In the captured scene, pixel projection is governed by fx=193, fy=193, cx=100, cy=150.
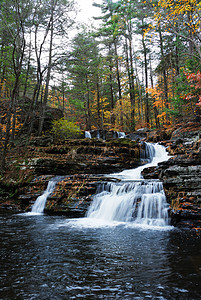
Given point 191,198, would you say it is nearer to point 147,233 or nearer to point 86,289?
point 147,233

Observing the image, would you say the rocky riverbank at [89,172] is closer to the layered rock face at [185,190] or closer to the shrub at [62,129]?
the layered rock face at [185,190]

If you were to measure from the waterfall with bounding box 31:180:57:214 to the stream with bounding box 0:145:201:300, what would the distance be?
1051 millimetres

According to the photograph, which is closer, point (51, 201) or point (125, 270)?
point (125, 270)

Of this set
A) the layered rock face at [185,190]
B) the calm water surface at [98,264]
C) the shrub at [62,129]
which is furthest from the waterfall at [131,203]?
the shrub at [62,129]

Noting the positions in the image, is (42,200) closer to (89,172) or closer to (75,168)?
(75,168)

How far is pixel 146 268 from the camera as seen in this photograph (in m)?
2.99

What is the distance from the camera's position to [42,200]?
311 inches

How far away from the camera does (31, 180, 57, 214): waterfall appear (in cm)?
768

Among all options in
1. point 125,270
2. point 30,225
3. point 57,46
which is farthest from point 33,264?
point 57,46

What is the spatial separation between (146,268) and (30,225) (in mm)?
3806

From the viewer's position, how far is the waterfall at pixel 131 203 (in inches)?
231

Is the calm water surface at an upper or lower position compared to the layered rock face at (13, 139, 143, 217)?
lower

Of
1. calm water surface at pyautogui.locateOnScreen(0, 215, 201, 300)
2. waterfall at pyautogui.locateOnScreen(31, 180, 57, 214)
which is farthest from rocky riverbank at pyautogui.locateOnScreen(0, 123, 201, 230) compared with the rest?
calm water surface at pyautogui.locateOnScreen(0, 215, 201, 300)

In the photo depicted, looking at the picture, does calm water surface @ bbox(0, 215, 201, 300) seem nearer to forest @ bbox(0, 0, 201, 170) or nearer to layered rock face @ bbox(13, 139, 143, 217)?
layered rock face @ bbox(13, 139, 143, 217)
